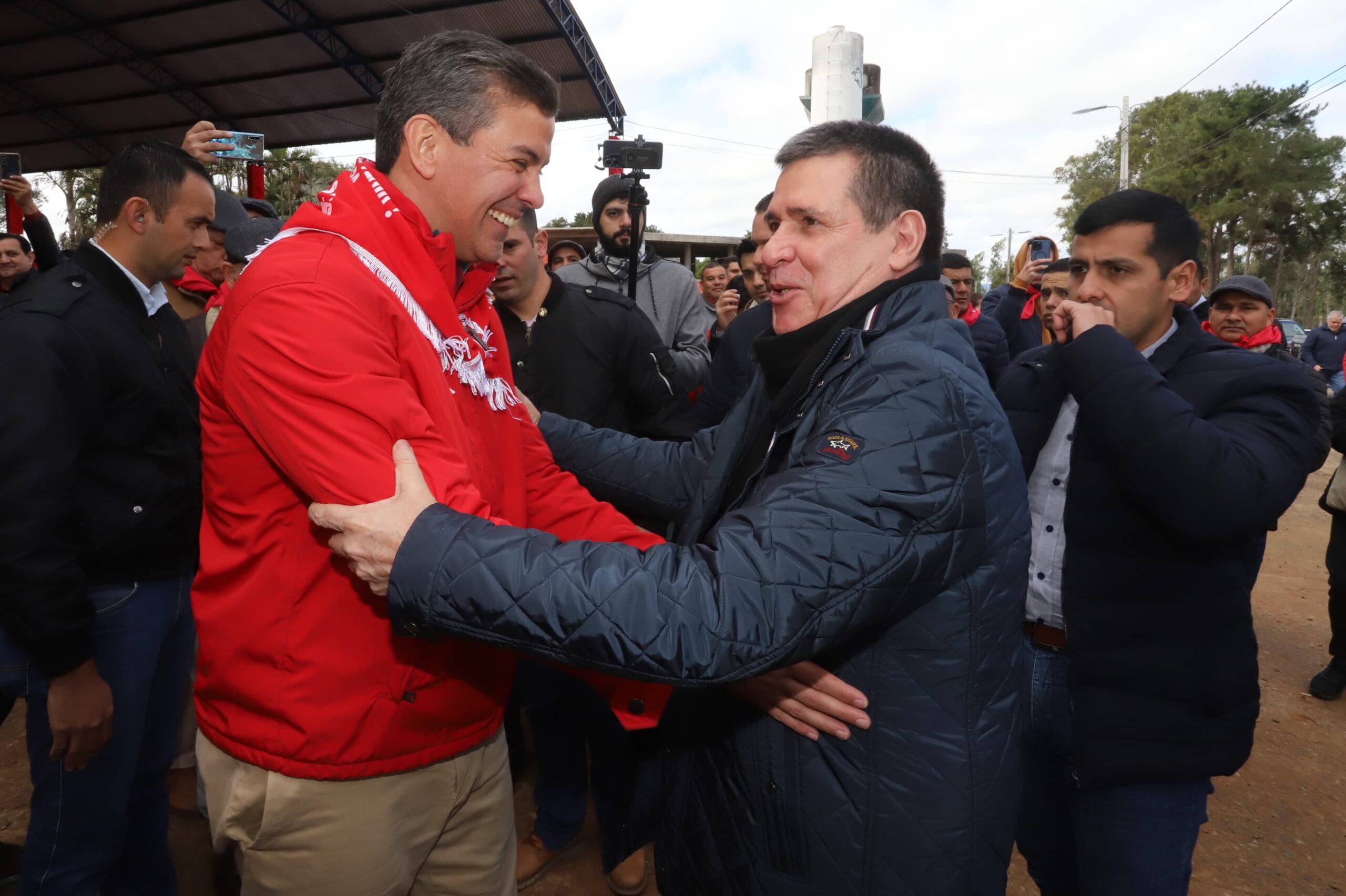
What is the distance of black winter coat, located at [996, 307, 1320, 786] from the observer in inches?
74.7

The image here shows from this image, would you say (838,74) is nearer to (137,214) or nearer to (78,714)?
(137,214)

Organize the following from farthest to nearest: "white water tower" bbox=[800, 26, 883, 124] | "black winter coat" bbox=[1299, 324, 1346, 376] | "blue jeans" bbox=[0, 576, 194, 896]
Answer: "black winter coat" bbox=[1299, 324, 1346, 376] → "white water tower" bbox=[800, 26, 883, 124] → "blue jeans" bbox=[0, 576, 194, 896]

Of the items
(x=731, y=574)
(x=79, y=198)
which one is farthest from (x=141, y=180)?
(x=79, y=198)

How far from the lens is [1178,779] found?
6.57 ft

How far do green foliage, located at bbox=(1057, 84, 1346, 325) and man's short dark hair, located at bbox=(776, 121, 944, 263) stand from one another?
148ft

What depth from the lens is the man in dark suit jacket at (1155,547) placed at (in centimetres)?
192

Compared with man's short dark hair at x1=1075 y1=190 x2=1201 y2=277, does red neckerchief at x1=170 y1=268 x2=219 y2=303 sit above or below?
above

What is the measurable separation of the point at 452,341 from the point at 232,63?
23.2m

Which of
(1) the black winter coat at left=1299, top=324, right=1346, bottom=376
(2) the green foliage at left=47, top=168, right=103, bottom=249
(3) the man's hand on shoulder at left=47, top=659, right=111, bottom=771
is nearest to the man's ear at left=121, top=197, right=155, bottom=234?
(3) the man's hand on shoulder at left=47, top=659, right=111, bottom=771

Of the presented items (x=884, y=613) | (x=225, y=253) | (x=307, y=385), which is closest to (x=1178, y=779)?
(x=884, y=613)

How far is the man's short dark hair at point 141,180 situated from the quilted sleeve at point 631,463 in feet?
5.10

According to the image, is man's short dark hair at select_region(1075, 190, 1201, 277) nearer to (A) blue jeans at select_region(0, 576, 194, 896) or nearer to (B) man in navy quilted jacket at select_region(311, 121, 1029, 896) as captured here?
(B) man in navy quilted jacket at select_region(311, 121, 1029, 896)

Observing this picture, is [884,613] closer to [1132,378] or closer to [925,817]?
[925,817]

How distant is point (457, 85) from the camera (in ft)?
5.55
